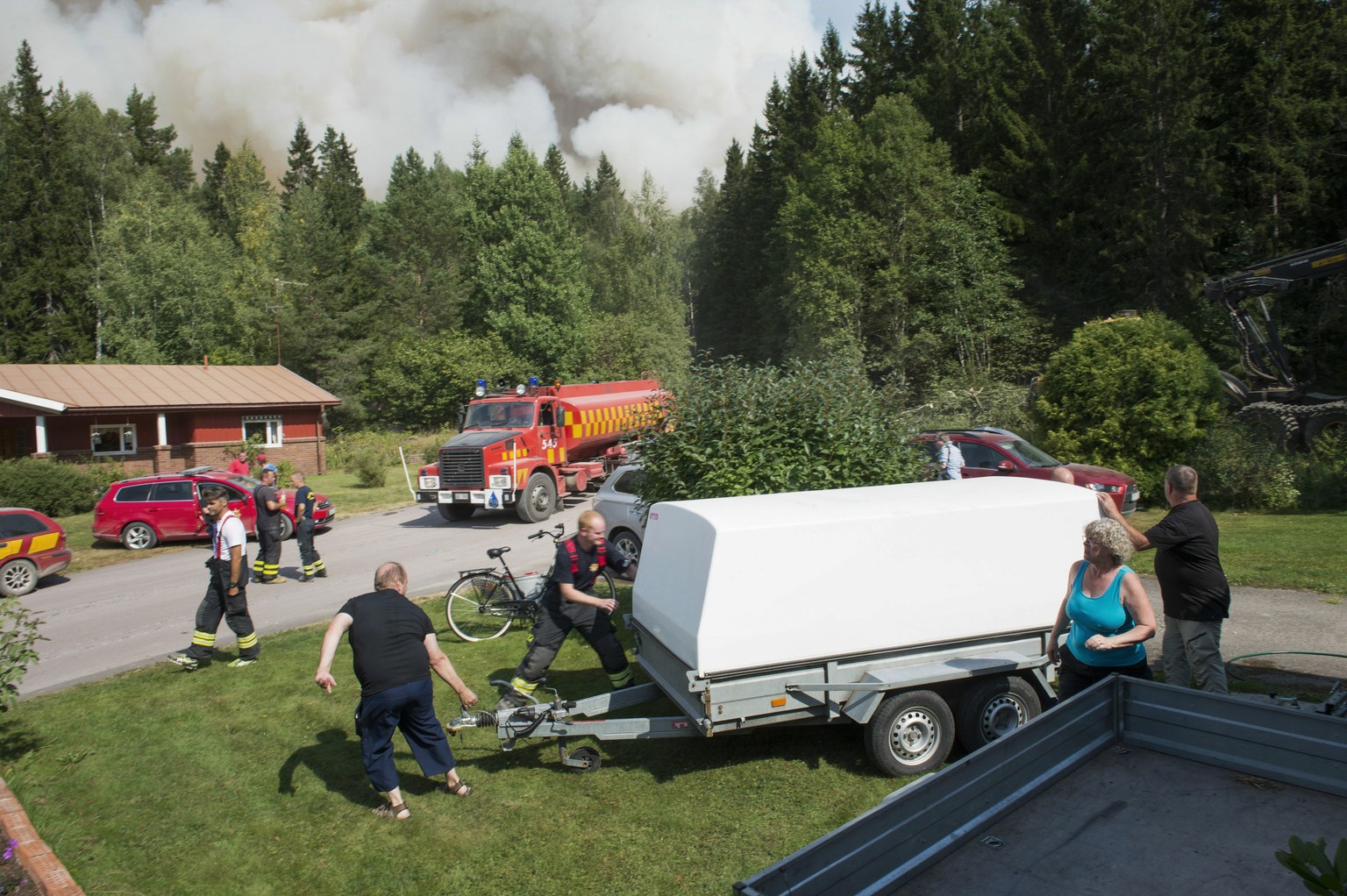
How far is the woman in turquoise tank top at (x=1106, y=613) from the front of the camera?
187 inches

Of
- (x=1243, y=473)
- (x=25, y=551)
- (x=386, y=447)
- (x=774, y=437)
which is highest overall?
(x=774, y=437)

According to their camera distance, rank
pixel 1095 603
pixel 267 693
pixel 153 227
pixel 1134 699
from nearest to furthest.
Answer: pixel 1134 699, pixel 1095 603, pixel 267 693, pixel 153 227

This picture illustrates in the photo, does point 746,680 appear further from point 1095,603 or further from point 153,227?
point 153,227

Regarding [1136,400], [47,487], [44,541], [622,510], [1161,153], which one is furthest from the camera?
[1161,153]

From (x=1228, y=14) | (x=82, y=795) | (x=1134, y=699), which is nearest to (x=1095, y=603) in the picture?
(x=1134, y=699)

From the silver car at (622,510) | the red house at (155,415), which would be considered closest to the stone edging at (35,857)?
the silver car at (622,510)

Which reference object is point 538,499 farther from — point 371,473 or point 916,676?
point 916,676

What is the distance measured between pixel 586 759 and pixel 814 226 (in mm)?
36480

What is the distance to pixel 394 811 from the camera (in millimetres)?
5738

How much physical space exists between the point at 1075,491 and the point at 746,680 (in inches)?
115

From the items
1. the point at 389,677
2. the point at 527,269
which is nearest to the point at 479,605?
the point at 389,677

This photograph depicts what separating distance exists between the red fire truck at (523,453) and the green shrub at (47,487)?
10.6 m

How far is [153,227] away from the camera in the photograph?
163 ft

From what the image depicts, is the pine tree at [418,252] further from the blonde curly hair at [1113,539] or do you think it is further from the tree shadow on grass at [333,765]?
the blonde curly hair at [1113,539]
